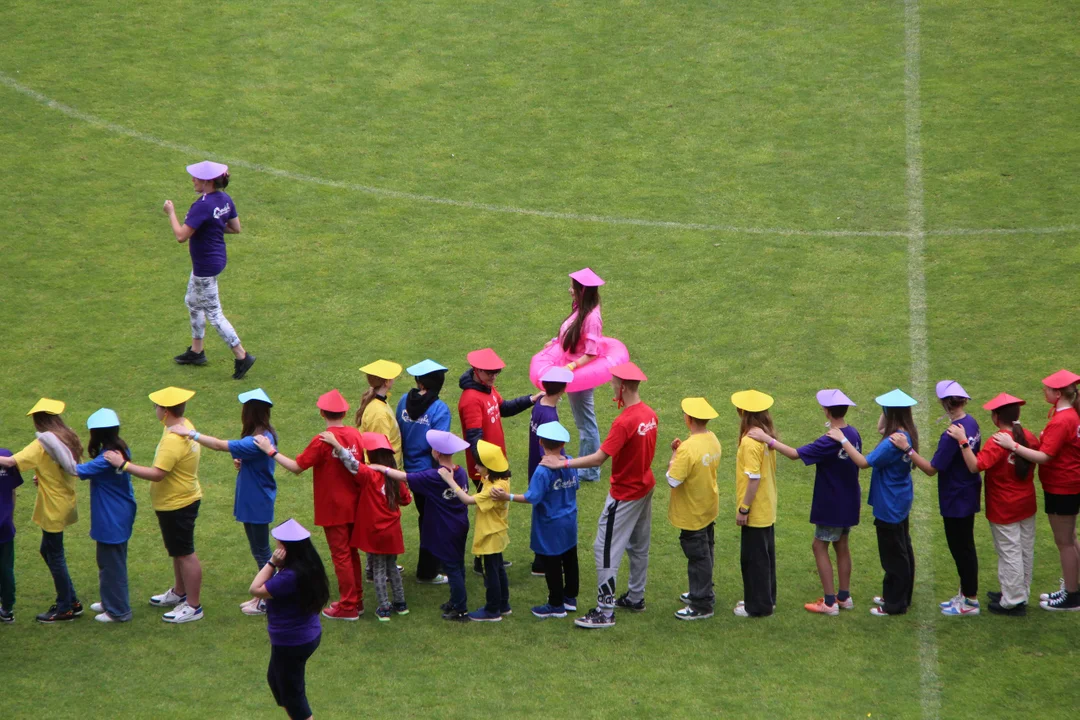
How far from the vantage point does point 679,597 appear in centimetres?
916

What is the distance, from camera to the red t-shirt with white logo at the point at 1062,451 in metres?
8.61

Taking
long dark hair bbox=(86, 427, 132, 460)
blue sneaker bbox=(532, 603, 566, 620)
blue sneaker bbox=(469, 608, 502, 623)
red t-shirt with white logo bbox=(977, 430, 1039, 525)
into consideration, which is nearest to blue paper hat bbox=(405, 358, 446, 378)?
blue sneaker bbox=(469, 608, 502, 623)

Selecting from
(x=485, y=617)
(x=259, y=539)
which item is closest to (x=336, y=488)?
(x=259, y=539)

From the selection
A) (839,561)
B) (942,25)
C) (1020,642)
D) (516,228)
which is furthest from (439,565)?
(942,25)

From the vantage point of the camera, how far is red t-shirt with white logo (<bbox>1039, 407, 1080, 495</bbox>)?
8609mm

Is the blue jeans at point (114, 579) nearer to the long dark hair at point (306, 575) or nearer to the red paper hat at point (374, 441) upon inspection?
the red paper hat at point (374, 441)

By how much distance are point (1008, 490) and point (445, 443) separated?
4.07m

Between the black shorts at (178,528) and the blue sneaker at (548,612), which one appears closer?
the black shorts at (178,528)

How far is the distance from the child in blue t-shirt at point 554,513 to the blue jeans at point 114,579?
8.96 ft

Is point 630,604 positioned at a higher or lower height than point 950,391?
lower

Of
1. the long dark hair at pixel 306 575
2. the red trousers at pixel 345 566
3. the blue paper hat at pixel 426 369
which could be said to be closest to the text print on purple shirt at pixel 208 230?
the blue paper hat at pixel 426 369

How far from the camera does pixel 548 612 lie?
349 inches

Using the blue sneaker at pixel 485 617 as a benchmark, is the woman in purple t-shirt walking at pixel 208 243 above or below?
above

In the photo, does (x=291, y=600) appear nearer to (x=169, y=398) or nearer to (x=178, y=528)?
(x=178, y=528)
